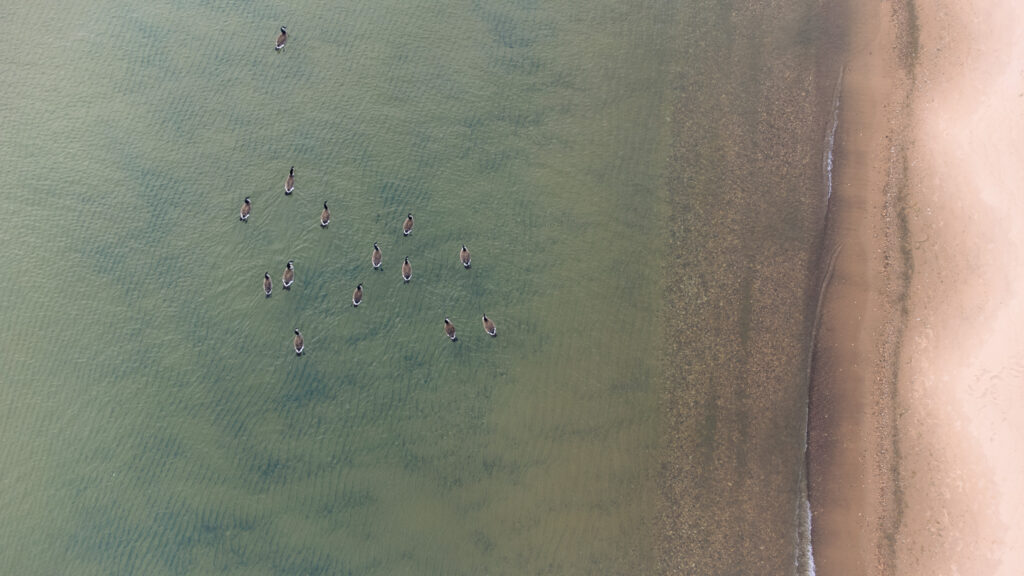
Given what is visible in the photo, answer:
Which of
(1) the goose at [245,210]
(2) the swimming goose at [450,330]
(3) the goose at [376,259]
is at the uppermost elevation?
(1) the goose at [245,210]

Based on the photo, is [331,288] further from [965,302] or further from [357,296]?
[965,302]

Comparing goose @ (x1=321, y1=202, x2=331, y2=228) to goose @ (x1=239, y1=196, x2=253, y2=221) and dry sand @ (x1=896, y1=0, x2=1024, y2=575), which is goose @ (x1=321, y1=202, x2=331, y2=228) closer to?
goose @ (x1=239, y1=196, x2=253, y2=221)

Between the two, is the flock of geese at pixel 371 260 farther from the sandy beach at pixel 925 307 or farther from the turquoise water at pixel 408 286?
the sandy beach at pixel 925 307

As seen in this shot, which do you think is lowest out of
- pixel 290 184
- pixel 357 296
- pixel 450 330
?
pixel 450 330

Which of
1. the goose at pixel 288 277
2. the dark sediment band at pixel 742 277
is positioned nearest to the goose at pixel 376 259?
the goose at pixel 288 277

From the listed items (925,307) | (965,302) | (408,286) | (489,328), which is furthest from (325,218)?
(965,302)

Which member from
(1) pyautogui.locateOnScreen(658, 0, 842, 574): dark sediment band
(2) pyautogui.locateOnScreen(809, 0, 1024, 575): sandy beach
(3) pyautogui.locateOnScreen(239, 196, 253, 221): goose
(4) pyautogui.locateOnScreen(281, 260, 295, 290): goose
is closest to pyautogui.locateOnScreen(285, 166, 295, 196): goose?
(3) pyautogui.locateOnScreen(239, 196, 253, 221): goose

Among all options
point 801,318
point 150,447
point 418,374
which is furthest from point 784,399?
point 150,447
